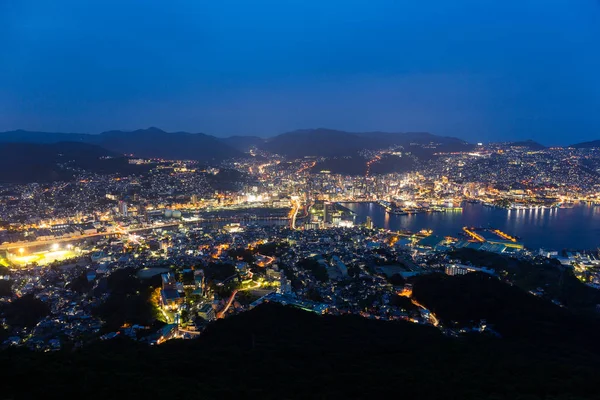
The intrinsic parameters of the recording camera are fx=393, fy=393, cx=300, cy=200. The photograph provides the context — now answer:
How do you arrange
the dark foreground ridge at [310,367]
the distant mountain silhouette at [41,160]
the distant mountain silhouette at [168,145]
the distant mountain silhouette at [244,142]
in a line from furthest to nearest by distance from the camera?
1. the distant mountain silhouette at [244,142]
2. the distant mountain silhouette at [168,145]
3. the distant mountain silhouette at [41,160]
4. the dark foreground ridge at [310,367]

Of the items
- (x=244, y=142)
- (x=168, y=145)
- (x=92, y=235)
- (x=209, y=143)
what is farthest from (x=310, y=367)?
(x=244, y=142)

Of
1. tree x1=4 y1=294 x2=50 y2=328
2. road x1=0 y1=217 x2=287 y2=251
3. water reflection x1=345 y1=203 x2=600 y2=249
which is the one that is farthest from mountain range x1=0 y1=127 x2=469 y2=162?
tree x1=4 y1=294 x2=50 y2=328

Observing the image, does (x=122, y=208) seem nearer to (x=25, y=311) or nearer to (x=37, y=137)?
(x=25, y=311)

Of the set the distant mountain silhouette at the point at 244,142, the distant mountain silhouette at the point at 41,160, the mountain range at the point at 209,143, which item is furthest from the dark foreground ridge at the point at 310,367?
the distant mountain silhouette at the point at 244,142

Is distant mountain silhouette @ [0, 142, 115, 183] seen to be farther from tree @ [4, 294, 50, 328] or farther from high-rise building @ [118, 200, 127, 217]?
tree @ [4, 294, 50, 328]

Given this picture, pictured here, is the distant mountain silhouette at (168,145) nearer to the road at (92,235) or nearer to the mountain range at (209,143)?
the mountain range at (209,143)

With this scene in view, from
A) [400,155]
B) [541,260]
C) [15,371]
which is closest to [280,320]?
[15,371]

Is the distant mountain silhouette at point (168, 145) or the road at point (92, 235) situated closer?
the road at point (92, 235)
